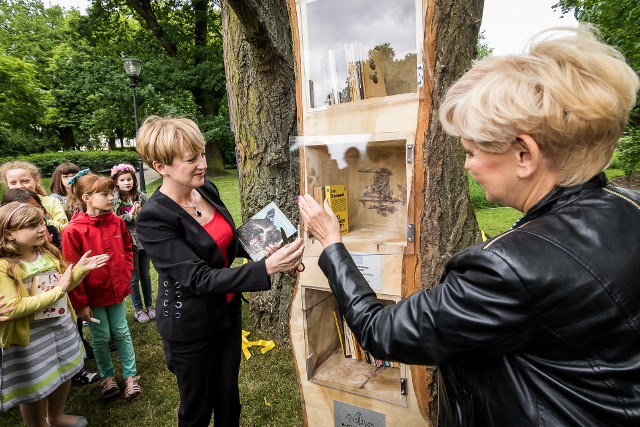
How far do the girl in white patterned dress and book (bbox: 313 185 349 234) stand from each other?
1611 mm

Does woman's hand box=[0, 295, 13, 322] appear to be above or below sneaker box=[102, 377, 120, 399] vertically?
above

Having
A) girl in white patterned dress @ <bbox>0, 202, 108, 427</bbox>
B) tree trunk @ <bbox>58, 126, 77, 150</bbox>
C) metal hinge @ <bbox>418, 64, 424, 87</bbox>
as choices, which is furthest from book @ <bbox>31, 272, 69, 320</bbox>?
tree trunk @ <bbox>58, 126, 77, 150</bbox>

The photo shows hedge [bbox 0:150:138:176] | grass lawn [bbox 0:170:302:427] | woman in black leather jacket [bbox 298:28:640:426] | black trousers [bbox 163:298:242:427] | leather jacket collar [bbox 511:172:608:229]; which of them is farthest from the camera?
hedge [bbox 0:150:138:176]

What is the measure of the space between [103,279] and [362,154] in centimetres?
232

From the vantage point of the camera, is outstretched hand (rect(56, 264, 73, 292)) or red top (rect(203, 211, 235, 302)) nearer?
red top (rect(203, 211, 235, 302))

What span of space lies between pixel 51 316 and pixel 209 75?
15475mm

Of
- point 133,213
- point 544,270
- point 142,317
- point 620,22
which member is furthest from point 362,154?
point 620,22

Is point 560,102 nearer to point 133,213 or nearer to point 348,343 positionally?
point 348,343

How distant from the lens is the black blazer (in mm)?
1793

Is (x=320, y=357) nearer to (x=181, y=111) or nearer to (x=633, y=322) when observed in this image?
(x=633, y=322)

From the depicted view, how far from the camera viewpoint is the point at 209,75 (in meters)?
16.3

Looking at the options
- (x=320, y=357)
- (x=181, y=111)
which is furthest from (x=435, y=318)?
(x=181, y=111)

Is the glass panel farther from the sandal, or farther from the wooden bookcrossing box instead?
the sandal

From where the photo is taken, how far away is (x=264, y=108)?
12.1 ft
